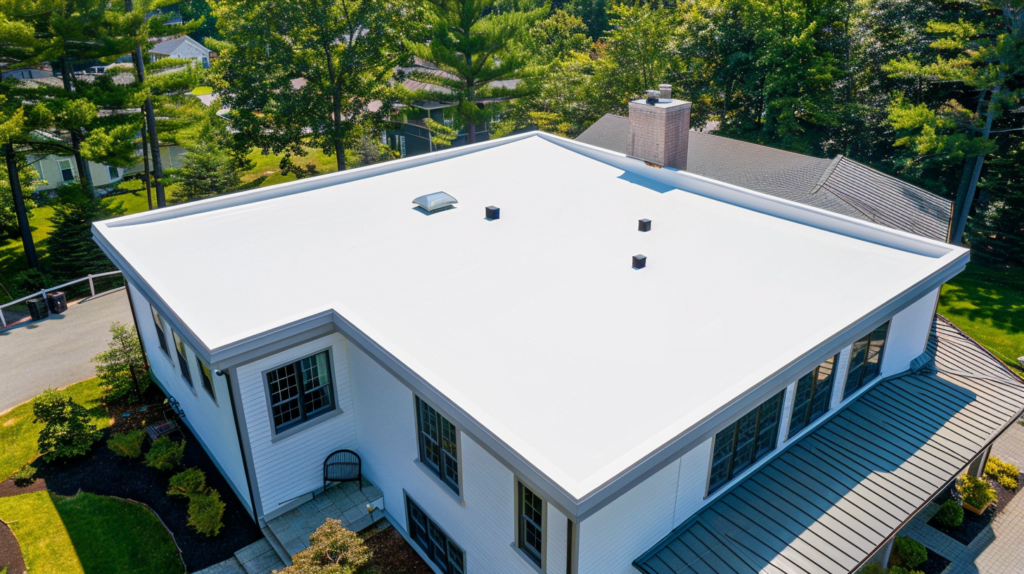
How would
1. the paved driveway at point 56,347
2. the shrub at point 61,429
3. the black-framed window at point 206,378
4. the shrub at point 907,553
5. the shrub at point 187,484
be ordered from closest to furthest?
the shrub at point 907,553, the black-framed window at point 206,378, the shrub at point 187,484, the shrub at point 61,429, the paved driveway at point 56,347

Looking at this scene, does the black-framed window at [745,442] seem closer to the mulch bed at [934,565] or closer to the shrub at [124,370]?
the mulch bed at [934,565]

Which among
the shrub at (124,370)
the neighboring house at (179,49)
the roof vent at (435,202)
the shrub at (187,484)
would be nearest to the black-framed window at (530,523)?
the shrub at (187,484)

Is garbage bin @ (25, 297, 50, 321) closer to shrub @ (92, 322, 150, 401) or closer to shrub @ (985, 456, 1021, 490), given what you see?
shrub @ (92, 322, 150, 401)

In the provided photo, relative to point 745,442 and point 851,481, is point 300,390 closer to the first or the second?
point 745,442

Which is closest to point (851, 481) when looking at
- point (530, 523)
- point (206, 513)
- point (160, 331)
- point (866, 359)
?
point (866, 359)

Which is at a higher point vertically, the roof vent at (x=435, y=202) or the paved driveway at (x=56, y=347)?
the roof vent at (x=435, y=202)

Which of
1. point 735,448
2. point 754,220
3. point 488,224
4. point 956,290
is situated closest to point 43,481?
point 488,224
